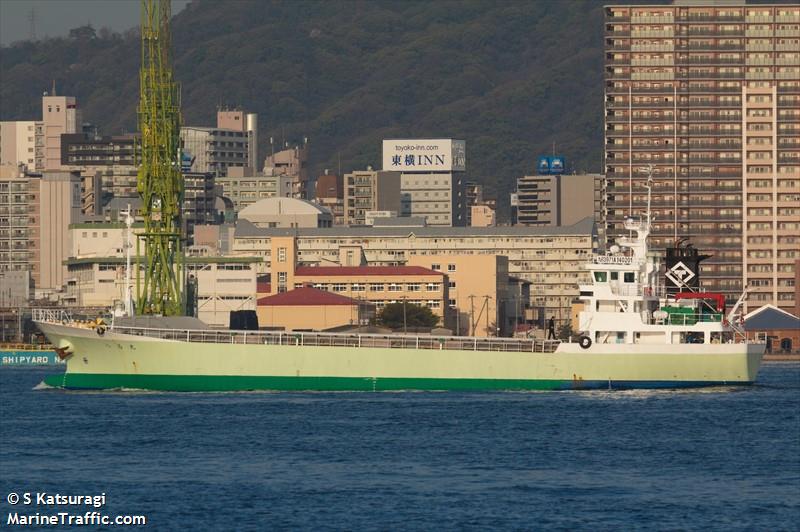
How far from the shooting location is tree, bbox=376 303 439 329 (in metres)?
175

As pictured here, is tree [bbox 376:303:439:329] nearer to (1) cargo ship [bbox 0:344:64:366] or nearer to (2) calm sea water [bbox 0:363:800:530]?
(1) cargo ship [bbox 0:344:64:366]

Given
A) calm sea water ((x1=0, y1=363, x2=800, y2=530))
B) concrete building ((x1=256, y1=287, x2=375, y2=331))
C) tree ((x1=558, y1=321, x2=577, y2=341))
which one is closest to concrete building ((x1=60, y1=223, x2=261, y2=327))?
concrete building ((x1=256, y1=287, x2=375, y2=331))

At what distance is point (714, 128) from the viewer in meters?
193

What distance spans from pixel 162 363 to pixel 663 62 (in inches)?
4241

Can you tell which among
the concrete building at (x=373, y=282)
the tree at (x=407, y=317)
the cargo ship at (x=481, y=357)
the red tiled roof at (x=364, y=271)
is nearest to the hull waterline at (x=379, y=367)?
the cargo ship at (x=481, y=357)

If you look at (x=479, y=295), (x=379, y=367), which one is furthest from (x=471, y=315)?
(x=379, y=367)

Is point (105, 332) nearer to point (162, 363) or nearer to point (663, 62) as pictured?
point (162, 363)

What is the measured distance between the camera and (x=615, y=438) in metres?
68.1

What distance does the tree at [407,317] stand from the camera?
175000mm

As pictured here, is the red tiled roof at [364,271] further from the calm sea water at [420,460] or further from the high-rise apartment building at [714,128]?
the calm sea water at [420,460]

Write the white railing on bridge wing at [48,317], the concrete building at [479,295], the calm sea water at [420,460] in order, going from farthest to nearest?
the concrete building at [479,295] < the white railing on bridge wing at [48,317] < the calm sea water at [420,460]

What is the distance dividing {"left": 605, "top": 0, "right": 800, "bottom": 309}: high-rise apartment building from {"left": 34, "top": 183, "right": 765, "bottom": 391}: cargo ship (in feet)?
318

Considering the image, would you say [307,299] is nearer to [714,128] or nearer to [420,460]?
[714,128]

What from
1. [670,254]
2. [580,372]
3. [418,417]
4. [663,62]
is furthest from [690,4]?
[418,417]
